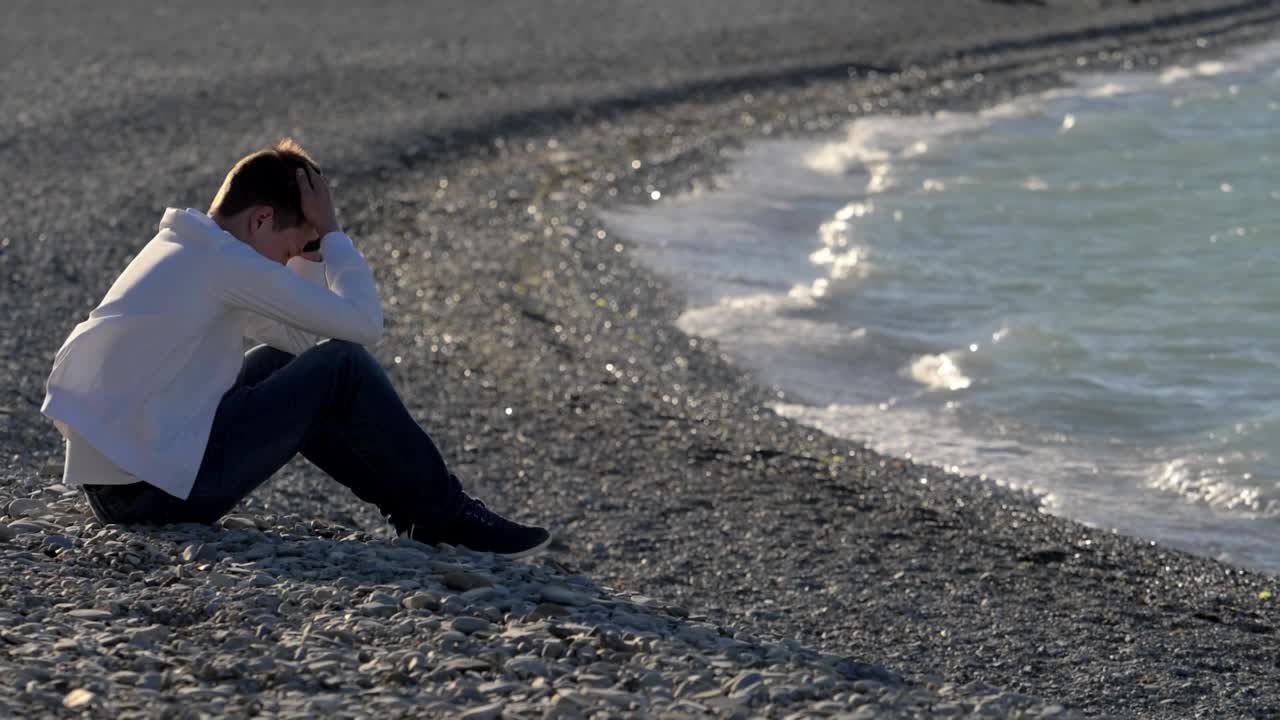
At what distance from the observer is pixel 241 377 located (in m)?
5.18

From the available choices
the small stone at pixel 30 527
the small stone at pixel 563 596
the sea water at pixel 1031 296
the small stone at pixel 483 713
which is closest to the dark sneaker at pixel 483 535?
the small stone at pixel 563 596

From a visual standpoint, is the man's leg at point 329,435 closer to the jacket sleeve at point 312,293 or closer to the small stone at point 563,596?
the jacket sleeve at point 312,293

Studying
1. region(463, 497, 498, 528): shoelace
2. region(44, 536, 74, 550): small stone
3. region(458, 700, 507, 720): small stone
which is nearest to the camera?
region(458, 700, 507, 720): small stone

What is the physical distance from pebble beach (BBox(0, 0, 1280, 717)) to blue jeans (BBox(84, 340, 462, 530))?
12 cm

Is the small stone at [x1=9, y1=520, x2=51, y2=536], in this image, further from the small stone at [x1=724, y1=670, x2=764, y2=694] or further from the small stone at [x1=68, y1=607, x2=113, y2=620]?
the small stone at [x1=724, y1=670, x2=764, y2=694]

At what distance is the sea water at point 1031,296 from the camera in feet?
29.2

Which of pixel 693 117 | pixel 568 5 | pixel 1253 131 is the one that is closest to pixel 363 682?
pixel 693 117

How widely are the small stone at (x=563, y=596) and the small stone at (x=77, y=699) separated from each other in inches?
55.7

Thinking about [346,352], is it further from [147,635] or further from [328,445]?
[147,635]

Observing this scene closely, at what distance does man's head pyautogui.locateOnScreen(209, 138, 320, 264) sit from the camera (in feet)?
15.9

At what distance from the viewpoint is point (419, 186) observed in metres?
14.7

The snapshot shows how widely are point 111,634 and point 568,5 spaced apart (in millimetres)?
23771

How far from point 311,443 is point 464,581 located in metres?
0.69

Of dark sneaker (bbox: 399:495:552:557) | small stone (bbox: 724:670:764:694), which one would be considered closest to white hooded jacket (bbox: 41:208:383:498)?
dark sneaker (bbox: 399:495:552:557)
